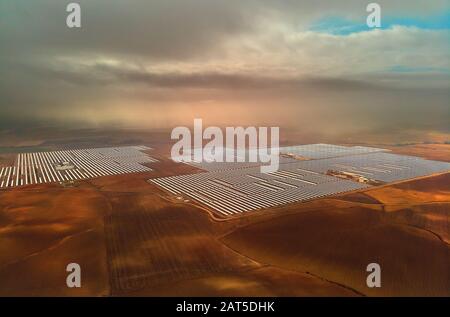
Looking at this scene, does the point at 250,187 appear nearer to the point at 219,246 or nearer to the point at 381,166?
the point at 219,246

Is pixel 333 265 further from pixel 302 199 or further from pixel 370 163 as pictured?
pixel 370 163

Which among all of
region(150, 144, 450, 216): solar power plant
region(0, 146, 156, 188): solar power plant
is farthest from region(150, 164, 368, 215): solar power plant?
region(0, 146, 156, 188): solar power plant

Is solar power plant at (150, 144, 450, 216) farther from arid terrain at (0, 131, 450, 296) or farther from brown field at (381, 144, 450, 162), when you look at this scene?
brown field at (381, 144, 450, 162)

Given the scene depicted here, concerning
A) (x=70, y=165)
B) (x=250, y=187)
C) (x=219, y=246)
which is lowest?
(x=219, y=246)

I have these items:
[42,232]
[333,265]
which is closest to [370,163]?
[333,265]

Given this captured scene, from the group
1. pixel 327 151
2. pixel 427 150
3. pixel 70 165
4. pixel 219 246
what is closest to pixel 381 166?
pixel 327 151

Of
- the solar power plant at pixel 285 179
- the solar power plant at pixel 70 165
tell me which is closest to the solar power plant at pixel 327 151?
the solar power plant at pixel 285 179

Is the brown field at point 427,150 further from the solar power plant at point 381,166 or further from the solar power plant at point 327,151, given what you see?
the solar power plant at point 327,151
